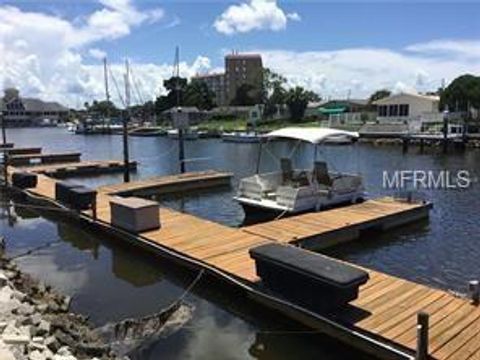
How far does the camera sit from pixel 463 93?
79250 millimetres

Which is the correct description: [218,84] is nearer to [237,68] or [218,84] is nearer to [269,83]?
[237,68]

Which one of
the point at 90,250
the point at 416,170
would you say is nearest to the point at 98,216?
the point at 90,250

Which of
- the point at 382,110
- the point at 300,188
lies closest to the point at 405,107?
the point at 382,110

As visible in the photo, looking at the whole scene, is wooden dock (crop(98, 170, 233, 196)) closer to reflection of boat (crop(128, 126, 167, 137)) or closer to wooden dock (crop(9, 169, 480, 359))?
wooden dock (crop(9, 169, 480, 359))

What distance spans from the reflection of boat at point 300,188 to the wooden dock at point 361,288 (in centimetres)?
96

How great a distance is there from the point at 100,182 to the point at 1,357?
86.8ft

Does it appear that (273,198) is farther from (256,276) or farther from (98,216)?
(256,276)

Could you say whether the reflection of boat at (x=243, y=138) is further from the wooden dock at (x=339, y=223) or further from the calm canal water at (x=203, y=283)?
the wooden dock at (x=339, y=223)

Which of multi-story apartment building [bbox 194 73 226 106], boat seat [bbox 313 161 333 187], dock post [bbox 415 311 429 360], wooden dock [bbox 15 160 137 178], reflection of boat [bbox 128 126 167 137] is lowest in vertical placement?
reflection of boat [bbox 128 126 167 137]

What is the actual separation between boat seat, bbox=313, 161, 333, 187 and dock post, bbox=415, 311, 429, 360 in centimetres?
1306

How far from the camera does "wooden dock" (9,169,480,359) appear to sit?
909cm

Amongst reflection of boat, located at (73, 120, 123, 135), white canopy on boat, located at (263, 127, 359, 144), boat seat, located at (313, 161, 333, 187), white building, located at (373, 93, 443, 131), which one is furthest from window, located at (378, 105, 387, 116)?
boat seat, located at (313, 161, 333, 187)

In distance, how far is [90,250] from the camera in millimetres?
17672

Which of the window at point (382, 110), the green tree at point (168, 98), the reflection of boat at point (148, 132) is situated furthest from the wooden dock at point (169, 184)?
the green tree at point (168, 98)
